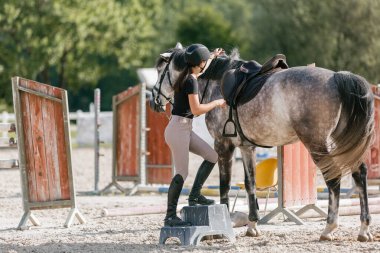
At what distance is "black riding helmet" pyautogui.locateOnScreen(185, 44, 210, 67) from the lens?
8.56m

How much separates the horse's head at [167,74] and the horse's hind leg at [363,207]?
6.19 feet

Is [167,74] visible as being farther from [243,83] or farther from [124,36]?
[124,36]

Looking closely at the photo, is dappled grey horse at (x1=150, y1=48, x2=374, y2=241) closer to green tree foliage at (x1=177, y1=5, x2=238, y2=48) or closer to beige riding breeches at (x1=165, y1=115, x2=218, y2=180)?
beige riding breeches at (x1=165, y1=115, x2=218, y2=180)

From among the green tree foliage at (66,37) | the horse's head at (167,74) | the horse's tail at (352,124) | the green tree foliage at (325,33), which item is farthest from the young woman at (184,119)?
the green tree foliage at (325,33)

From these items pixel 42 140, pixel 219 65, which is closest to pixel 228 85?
pixel 219 65

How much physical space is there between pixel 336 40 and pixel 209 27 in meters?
22.0

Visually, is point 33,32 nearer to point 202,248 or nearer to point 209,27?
point 209,27

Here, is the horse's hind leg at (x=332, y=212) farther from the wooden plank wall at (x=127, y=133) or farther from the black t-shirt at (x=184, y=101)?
the wooden plank wall at (x=127, y=133)

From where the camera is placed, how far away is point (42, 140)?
33.8 ft

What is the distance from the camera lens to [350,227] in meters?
9.67

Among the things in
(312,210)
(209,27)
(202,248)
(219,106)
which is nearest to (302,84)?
(219,106)

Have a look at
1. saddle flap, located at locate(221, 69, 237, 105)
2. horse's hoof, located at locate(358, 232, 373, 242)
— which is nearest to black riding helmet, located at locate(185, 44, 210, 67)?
saddle flap, located at locate(221, 69, 237, 105)

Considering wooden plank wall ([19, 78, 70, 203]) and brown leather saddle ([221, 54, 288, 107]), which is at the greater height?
brown leather saddle ([221, 54, 288, 107])

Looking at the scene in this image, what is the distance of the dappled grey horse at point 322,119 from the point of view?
8469 mm
